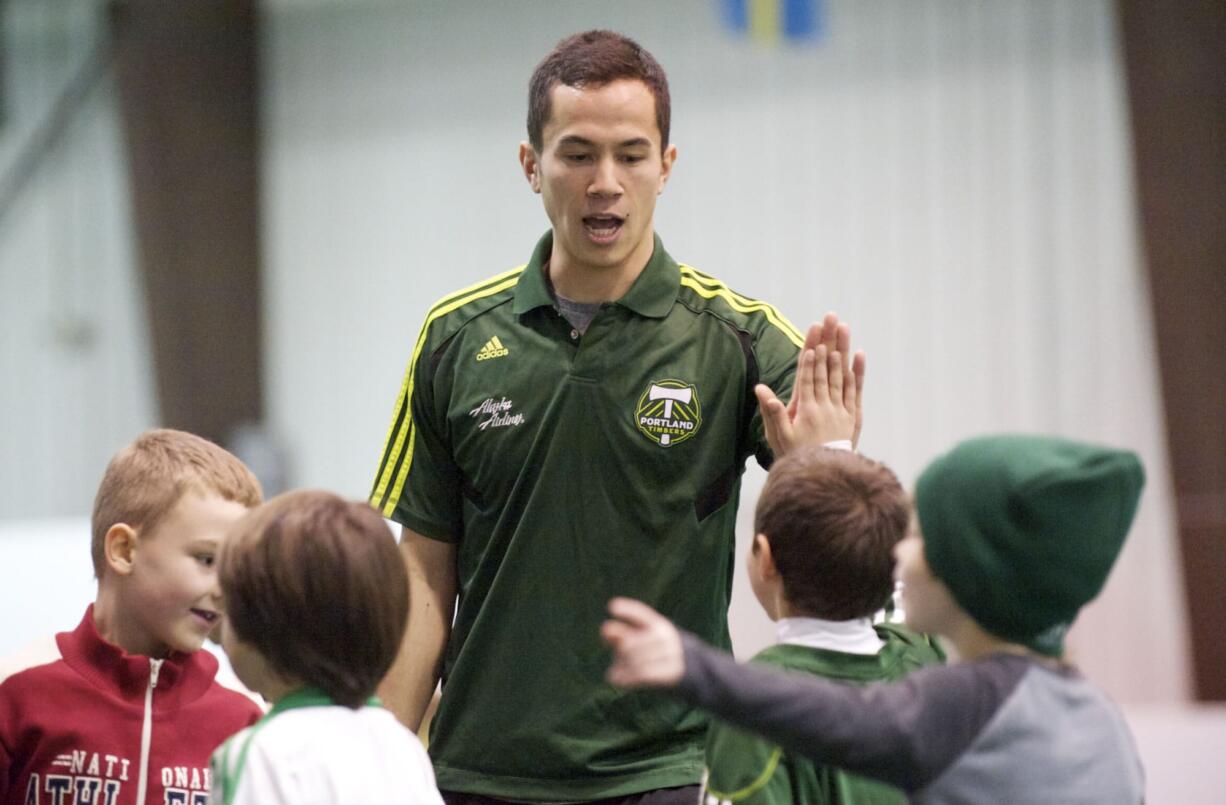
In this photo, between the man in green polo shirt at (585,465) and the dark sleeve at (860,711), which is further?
the man in green polo shirt at (585,465)

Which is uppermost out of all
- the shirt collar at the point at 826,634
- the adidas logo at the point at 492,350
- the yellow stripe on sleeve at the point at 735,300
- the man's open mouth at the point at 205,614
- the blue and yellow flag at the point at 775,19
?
the blue and yellow flag at the point at 775,19

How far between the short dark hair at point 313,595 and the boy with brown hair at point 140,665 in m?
0.48

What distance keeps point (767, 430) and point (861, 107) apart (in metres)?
6.33

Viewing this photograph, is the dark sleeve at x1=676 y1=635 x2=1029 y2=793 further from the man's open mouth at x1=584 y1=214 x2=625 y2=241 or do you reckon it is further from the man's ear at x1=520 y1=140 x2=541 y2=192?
the man's ear at x1=520 y1=140 x2=541 y2=192

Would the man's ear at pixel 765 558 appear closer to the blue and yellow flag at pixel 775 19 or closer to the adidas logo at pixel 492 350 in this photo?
the adidas logo at pixel 492 350

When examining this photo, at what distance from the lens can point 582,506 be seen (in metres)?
2.27

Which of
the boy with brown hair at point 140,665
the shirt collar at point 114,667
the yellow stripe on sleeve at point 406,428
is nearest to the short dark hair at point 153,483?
the boy with brown hair at point 140,665

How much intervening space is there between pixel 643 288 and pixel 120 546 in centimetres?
86

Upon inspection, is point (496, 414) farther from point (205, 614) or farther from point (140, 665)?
point (140, 665)

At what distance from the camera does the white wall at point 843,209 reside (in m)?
7.71

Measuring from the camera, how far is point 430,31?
30.1 feet

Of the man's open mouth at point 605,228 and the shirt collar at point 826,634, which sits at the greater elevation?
the man's open mouth at point 605,228

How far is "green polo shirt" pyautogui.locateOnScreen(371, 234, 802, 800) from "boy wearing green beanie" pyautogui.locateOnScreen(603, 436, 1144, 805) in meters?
0.57

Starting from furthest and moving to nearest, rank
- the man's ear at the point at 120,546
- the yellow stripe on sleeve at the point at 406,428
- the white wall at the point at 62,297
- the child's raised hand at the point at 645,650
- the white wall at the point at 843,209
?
1. the white wall at the point at 62,297
2. the white wall at the point at 843,209
3. the yellow stripe on sleeve at the point at 406,428
4. the man's ear at the point at 120,546
5. the child's raised hand at the point at 645,650
